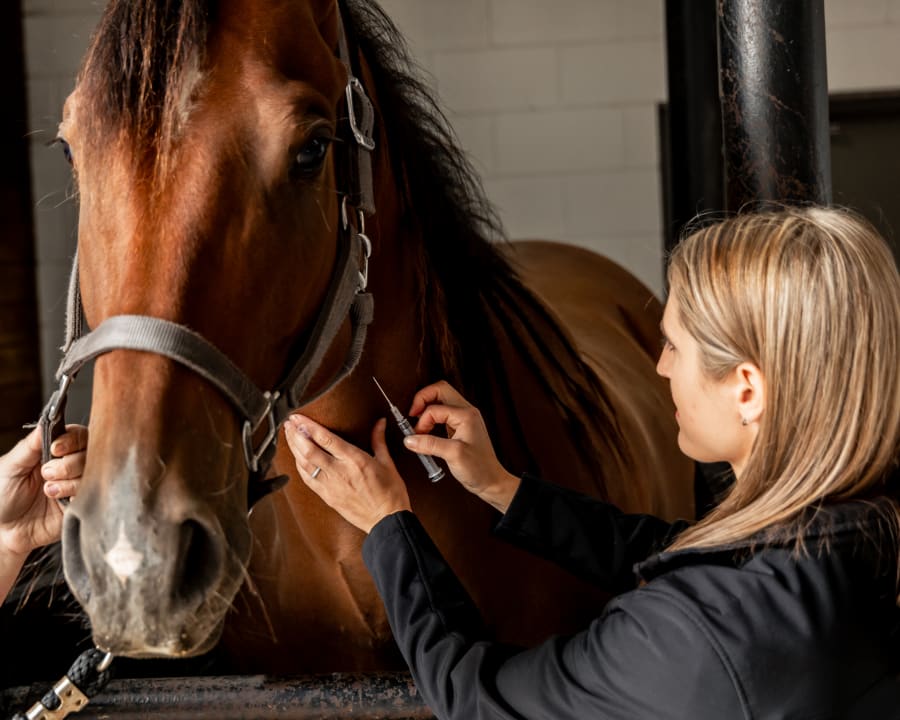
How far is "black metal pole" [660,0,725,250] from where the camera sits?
2537mm

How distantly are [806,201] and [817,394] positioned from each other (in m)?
0.45

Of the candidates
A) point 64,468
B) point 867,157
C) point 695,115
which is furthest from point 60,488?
point 867,157

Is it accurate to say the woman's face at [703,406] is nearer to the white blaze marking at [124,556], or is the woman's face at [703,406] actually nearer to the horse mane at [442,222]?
the horse mane at [442,222]

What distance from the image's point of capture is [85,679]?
106 cm

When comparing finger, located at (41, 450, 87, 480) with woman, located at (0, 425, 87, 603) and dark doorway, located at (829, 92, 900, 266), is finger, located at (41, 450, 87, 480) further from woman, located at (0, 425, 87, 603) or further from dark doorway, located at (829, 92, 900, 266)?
dark doorway, located at (829, 92, 900, 266)

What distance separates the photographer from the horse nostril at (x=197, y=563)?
79 centimetres

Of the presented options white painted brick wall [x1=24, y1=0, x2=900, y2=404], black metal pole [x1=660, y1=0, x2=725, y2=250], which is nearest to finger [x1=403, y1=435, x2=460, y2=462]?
black metal pole [x1=660, y1=0, x2=725, y2=250]

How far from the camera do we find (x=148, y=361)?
0.82 metres

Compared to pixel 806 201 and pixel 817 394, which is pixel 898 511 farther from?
pixel 806 201

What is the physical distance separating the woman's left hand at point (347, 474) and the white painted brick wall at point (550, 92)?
3.13 metres

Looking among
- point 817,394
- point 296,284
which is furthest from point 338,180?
point 817,394

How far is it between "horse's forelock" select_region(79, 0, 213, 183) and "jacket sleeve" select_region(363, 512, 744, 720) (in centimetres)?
42

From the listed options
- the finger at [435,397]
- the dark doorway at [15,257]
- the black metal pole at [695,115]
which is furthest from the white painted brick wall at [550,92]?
the finger at [435,397]

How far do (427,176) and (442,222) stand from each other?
0.06 metres
